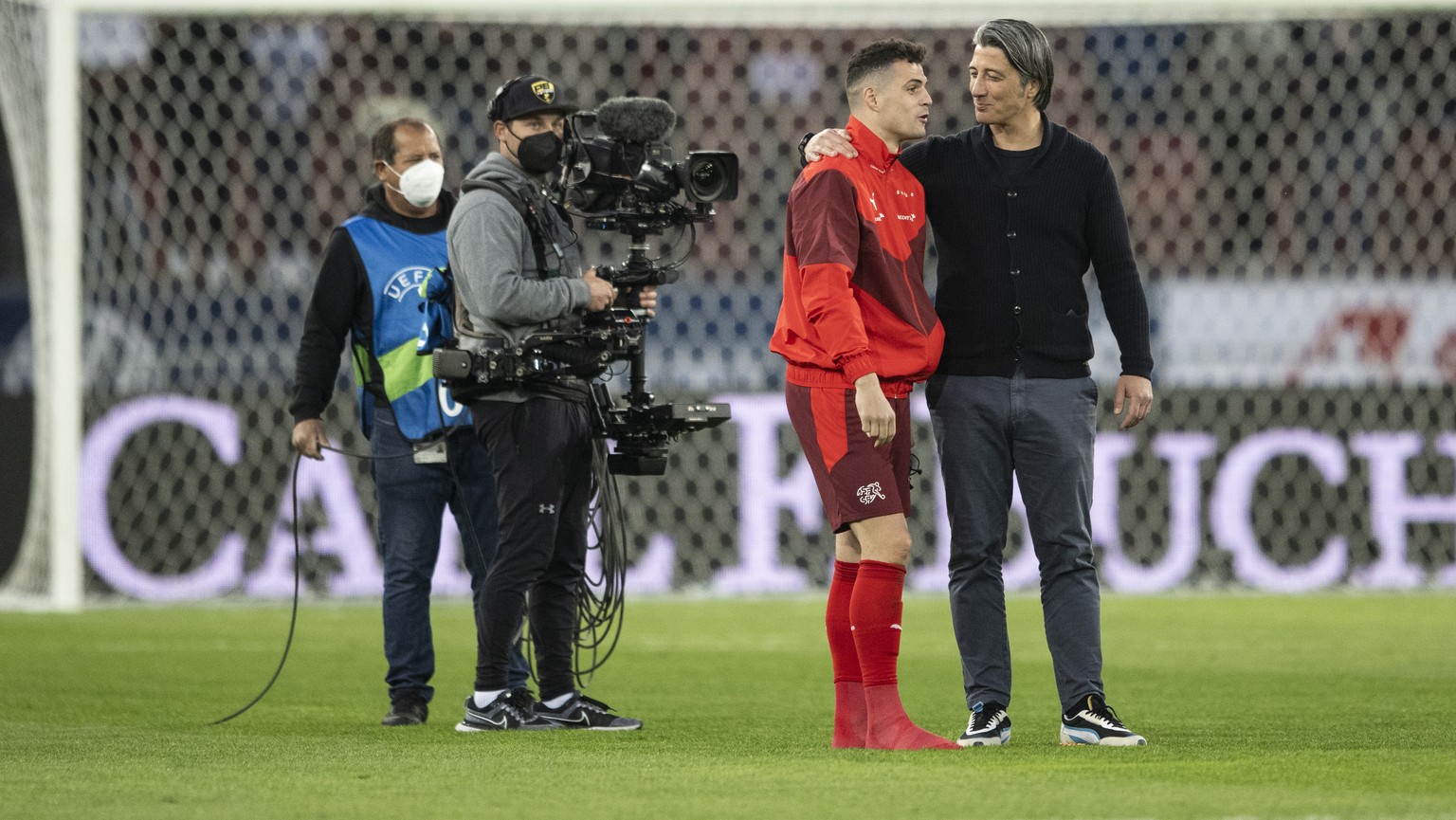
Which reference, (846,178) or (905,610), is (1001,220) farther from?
(905,610)

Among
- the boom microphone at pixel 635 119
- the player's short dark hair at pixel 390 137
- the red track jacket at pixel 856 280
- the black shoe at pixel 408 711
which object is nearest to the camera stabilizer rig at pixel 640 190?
the boom microphone at pixel 635 119

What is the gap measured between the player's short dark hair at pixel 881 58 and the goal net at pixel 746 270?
520cm

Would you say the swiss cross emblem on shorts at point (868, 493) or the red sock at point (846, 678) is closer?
the swiss cross emblem on shorts at point (868, 493)

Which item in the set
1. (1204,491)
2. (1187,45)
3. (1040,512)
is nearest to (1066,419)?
(1040,512)

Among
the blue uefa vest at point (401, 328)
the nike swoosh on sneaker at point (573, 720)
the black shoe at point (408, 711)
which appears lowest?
the black shoe at point (408, 711)

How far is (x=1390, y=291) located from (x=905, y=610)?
11.9 feet

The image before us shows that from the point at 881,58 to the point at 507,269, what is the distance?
1.11m

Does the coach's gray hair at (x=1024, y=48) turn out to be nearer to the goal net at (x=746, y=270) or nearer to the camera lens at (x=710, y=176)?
the camera lens at (x=710, y=176)

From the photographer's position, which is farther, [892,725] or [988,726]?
[988,726]

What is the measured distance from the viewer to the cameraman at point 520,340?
17.0 feet

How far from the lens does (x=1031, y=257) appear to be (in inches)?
194

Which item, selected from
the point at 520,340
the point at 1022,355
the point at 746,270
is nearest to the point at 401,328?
the point at 520,340

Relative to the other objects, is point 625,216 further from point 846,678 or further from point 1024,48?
point 846,678

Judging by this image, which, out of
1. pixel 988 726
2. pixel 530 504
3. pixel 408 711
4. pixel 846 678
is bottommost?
pixel 408 711
